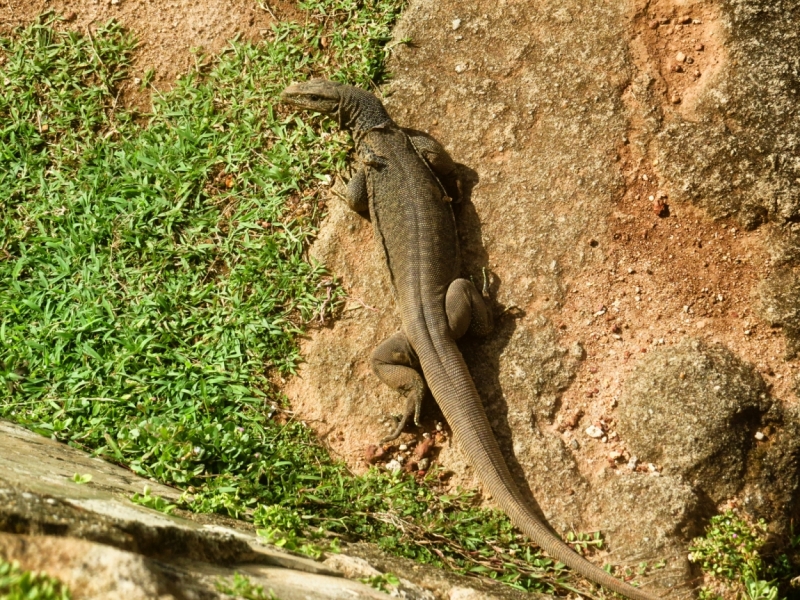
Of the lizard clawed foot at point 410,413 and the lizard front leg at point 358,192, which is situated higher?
the lizard front leg at point 358,192

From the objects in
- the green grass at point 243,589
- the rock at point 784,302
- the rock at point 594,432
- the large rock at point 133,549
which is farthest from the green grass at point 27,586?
the rock at point 784,302

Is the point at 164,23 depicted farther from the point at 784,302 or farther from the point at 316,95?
the point at 784,302

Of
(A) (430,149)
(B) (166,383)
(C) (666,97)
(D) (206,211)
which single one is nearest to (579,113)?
(C) (666,97)

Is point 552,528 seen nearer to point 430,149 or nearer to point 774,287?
point 774,287

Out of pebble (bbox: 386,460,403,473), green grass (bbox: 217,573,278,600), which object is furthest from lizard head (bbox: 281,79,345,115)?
green grass (bbox: 217,573,278,600)

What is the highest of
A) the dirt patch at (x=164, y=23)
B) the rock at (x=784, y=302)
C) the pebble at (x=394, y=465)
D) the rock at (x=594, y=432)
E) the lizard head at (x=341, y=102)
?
the dirt patch at (x=164, y=23)

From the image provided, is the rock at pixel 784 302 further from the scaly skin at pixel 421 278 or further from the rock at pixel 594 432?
the scaly skin at pixel 421 278

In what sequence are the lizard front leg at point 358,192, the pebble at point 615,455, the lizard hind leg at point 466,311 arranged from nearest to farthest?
the pebble at point 615,455
the lizard hind leg at point 466,311
the lizard front leg at point 358,192

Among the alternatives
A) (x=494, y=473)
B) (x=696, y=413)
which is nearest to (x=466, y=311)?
(x=494, y=473)
